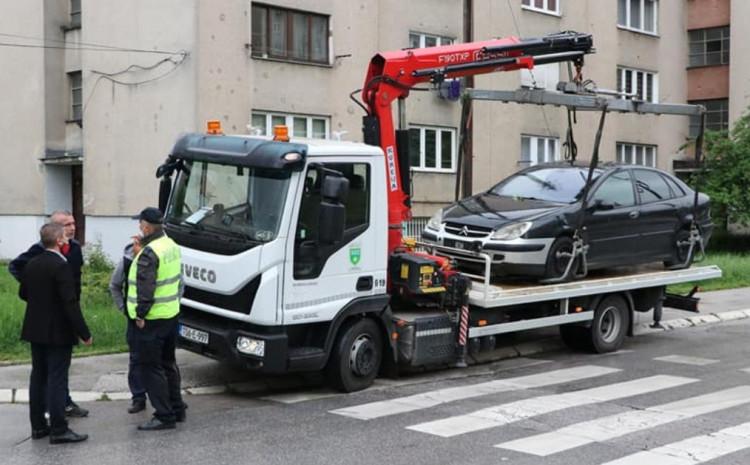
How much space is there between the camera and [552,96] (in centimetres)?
1185

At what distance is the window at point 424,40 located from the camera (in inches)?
1003

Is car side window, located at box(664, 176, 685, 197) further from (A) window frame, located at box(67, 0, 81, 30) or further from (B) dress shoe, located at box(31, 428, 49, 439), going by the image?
(A) window frame, located at box(67, 0, 81, 30)

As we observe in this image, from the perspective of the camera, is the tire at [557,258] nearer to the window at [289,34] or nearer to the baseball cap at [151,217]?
the baseball cap at [151,217]

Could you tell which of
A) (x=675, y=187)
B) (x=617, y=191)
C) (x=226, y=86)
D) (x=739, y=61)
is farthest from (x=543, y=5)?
(x=617, y=191)

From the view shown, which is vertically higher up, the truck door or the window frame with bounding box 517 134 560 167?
the window frame with bounding box 517 134 560 167

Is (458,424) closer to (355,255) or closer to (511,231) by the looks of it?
(355,255)

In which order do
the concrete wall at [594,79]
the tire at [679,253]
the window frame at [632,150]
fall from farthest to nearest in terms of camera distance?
the window frame at [632,150] → the concrete wall at [594,79] → the tire at [679,253]

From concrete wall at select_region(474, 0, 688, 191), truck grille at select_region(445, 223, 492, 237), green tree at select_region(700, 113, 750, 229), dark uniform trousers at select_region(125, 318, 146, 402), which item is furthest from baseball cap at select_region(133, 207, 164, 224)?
green tree at select_region(700, 113, 750, 229)

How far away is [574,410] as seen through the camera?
8.95 meters

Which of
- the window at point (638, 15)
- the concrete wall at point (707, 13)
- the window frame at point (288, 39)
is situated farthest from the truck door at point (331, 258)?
the concrete wall at point (707, 13)

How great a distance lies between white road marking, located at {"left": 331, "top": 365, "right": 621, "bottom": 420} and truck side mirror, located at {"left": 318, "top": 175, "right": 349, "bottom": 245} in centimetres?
163

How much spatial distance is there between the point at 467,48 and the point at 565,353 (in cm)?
424

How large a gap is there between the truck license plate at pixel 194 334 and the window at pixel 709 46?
30253 mm

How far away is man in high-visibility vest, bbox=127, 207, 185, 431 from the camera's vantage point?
7938 millimetres
